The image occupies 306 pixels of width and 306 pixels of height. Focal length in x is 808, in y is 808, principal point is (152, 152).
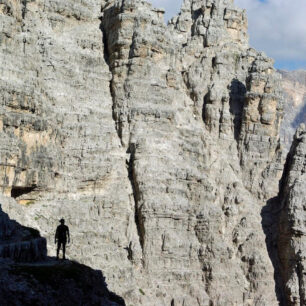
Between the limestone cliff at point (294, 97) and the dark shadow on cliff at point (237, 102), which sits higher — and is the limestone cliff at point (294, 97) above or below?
above

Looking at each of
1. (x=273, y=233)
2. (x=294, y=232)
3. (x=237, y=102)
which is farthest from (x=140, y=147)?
(x=294, y=232)

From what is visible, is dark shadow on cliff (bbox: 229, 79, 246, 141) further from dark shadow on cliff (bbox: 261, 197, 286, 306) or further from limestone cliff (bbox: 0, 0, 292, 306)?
dark shadow on cliff (bbox: 261, 197, 286, 306)

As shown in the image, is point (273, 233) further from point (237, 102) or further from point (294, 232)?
point (237, 102)

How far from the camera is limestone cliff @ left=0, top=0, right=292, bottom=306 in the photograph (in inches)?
2312

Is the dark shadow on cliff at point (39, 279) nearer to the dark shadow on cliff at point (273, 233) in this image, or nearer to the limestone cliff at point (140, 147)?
the limestone cliff at point (140, 147)

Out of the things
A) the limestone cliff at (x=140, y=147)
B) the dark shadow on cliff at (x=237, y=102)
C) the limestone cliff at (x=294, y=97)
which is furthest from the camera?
the limestone cliff at (x=294, y=97)

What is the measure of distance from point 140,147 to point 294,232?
48.0 ft

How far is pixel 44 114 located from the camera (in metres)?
60.6

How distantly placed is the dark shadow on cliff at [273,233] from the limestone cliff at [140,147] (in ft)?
2.21

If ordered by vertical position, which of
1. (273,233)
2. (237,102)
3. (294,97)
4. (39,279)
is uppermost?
(294,97)

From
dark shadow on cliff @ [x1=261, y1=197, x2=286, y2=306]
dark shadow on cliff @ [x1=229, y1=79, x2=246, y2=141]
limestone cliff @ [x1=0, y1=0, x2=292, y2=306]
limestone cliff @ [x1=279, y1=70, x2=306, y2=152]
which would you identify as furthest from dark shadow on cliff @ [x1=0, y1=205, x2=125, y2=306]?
limestone cliff @ [x1=279, y1=70, x2=306, y2=152]

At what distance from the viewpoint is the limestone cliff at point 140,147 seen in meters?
58.7

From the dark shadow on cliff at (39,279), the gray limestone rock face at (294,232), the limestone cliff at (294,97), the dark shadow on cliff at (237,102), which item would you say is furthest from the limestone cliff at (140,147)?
the limestone cliff at (294,97)

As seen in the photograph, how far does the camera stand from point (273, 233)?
6931 centimetres
